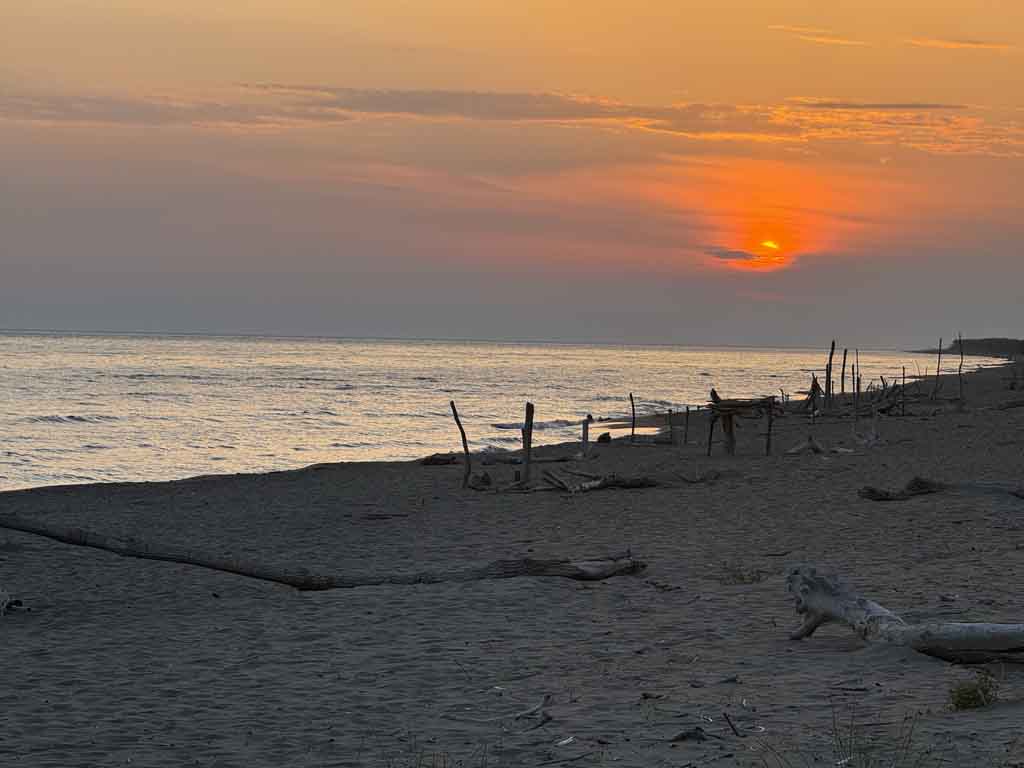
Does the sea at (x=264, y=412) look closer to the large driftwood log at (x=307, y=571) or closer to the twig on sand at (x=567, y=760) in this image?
the large driftwood log at (x=307, y=571)

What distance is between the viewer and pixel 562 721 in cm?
686

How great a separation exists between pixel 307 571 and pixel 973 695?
23.0 ft

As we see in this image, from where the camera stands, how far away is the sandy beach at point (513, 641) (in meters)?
6.48

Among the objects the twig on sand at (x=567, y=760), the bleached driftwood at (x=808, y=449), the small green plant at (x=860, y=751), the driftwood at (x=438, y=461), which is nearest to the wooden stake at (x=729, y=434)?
the bleached driftwood at (x=808, y=449)

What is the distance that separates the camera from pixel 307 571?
452 inches

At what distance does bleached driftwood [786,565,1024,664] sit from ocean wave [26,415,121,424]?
43.2m

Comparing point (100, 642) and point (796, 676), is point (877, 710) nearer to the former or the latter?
point (796, 676)

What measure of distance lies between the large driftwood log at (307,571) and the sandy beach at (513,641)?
137 mm

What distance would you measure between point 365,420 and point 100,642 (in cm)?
4204

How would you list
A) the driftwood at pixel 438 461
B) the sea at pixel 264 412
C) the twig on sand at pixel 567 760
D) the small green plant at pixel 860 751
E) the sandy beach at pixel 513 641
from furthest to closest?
the sea at pixel 264 412
the driftwood at pixel 438 461
the sandy beach at pixel 513 641
the twig on sand at pixel 567 760
the small green plant at pixel 860 751

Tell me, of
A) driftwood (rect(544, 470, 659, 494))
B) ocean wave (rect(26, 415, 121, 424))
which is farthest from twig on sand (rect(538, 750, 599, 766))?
ocean wave (rect(26, 415, 121, 424))

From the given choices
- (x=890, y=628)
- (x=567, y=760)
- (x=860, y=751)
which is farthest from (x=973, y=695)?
(x=567, y=760)

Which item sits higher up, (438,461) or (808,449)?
(808,449)

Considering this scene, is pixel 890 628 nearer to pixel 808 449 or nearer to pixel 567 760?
pixel 567 760
